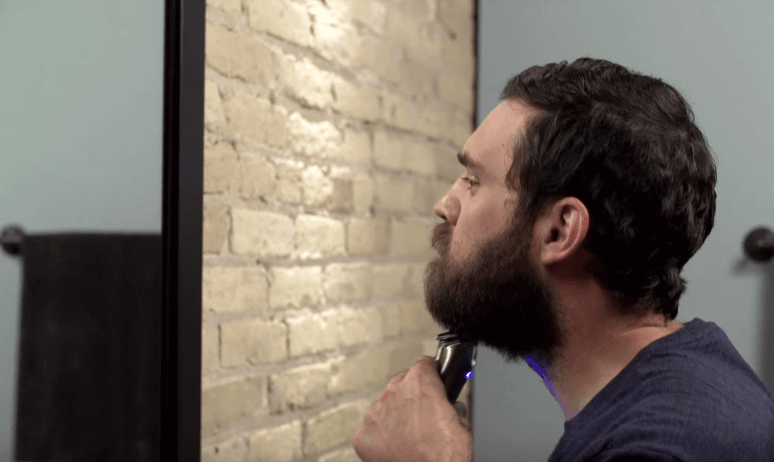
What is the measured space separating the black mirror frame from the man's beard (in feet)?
1.21

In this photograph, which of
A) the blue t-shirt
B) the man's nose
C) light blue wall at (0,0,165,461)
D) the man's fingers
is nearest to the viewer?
the blue t-shirt

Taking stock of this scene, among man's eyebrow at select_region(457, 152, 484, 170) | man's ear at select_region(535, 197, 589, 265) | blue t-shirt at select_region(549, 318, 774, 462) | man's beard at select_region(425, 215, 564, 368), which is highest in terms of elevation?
man's eyebrow at select_region(457, 152, 484, 170)

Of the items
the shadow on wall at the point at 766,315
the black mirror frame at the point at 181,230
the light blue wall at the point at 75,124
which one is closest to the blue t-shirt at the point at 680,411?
the black mirror frame at the point at 181,230

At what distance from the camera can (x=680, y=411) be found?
2.32 feet

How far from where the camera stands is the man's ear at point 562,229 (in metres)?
0.92

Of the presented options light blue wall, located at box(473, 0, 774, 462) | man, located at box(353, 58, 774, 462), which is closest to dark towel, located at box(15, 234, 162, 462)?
man, located at box(353, 58, 774, 462)

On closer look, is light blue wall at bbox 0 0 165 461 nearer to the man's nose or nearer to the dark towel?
the dark towel

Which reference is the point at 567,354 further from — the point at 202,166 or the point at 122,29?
the point at 122,29

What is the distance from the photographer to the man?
34.3 inches

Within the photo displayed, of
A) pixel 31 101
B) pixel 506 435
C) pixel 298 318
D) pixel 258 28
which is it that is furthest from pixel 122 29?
pixel 506 435

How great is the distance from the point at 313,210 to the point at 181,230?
1.19 feet

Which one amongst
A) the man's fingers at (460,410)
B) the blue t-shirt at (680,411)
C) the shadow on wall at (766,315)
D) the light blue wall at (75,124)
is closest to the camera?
the blue t-shirt at (680,411)

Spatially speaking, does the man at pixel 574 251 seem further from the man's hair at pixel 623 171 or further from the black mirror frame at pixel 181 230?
the black mirror frame at pixel 181 230

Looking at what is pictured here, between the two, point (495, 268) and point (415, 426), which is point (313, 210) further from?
point (415, 426)
